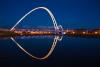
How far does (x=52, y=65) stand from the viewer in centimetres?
1155

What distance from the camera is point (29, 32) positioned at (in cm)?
7712

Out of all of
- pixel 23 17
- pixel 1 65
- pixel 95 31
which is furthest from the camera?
pixel 95 31

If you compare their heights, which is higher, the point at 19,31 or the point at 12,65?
the point at 19,31

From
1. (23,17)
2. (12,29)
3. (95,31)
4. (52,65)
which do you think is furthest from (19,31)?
(52,65)

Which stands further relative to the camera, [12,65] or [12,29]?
[12,29]

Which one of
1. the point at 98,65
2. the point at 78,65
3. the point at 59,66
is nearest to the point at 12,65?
the point at 59,66

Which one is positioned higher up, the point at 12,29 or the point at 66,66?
the point at 12,29

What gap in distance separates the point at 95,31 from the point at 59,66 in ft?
213

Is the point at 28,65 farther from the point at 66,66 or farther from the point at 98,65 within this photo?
the point at 98,65

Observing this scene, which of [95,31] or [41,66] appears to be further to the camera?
[95,31]

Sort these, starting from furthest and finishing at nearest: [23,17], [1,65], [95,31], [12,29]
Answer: [95,31] → [12,29] → [23,17] → [1,65]

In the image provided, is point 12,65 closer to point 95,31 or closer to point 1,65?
point 1,65

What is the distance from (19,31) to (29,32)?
6.51 metres

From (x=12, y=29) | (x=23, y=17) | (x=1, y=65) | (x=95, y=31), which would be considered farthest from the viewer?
(x=95, y=31)
